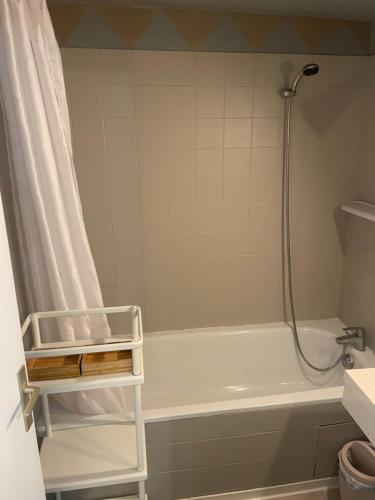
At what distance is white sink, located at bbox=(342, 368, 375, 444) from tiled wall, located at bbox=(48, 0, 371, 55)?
1.62 metres

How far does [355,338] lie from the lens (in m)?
2.01

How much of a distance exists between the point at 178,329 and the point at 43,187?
1.32 meters

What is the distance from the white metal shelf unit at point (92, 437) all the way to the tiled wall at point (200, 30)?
1333 mm

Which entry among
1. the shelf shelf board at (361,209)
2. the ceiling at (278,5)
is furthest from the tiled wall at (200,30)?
the shelf shelf board at (361,209)

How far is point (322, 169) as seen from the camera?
2.06 metres

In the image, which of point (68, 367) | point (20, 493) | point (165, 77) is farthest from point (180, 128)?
point (20, 493)

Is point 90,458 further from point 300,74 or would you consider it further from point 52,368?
point 300,74

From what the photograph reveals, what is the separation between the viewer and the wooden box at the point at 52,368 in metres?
1.11

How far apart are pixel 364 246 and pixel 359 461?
3.52ft

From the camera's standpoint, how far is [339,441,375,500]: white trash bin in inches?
56.0

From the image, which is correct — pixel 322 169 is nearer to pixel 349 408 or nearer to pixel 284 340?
pixel 284 340

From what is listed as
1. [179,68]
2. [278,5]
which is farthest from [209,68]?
[278,5]

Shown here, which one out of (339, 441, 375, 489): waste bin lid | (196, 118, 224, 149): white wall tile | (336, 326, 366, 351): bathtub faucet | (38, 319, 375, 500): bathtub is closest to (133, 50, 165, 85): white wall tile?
(196, 118, 224, 149): white wall tile

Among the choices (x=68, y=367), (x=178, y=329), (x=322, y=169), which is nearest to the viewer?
(x=68, y=367)
